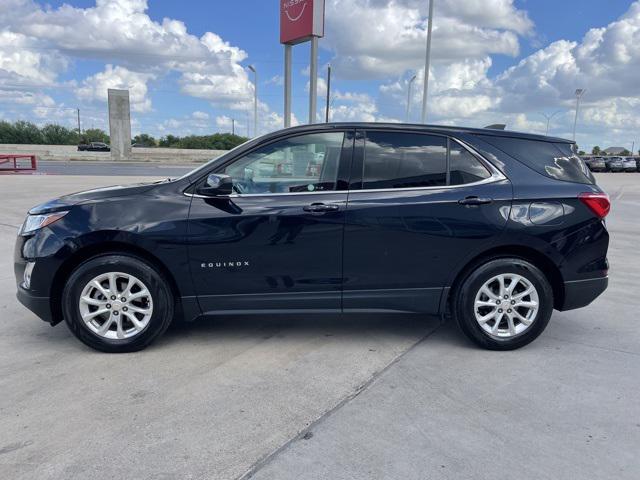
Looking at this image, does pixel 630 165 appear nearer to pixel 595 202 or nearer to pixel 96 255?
pixel 595 202

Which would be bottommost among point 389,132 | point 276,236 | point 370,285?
point 370,285

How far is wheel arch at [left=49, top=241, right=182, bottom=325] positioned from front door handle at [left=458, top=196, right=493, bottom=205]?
232cm

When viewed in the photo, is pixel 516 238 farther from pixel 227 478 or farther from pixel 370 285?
pixel 227 478

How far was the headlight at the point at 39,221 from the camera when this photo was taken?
3948 millimetres

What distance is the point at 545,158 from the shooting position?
14.0ft

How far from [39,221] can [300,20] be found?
14.9 meters

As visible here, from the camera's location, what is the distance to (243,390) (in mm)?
3473

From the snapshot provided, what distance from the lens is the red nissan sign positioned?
54.4 ft

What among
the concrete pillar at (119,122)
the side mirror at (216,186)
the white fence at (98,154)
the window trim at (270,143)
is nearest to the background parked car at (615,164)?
the white fence at (98,154)

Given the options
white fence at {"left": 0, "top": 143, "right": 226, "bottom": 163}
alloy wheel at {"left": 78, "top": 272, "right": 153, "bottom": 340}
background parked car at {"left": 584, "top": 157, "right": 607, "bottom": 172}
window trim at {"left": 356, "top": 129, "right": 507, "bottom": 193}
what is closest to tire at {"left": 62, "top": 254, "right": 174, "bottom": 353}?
alloy wheel at {"left": 78, "top": 272, "right": 153, "bottom": 340}

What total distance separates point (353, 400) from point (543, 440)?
1124 millimetres

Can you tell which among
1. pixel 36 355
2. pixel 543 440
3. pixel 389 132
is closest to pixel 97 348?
pixel 36 355

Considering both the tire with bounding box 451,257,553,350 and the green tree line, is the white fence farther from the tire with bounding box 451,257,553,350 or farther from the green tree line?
the tire with bounding box 451,257,553,350

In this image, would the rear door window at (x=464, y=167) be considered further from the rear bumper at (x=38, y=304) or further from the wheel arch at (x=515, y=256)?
the rear bumper at (x=38, y=304)
